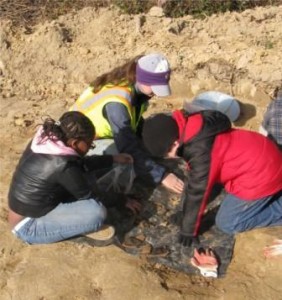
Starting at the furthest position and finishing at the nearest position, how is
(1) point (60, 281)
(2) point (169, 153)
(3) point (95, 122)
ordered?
(3) point (95, 122), (1) point (60, 281), (2) point (169, 153)

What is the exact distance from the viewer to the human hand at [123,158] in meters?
3.92

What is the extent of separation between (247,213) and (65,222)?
115 centimetres

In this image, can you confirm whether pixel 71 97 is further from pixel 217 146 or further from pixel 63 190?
pixel 217 146

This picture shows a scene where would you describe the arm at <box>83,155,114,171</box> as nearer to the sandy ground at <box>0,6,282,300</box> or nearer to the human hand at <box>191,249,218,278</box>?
the sandy ground at <box>0,6,282,300</box>

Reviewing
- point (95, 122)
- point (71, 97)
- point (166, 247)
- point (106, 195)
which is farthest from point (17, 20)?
point (166, 247)

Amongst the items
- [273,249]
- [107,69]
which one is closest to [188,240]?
[273,249]

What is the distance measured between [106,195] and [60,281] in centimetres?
67

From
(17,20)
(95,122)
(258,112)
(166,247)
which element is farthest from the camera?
(17,20)

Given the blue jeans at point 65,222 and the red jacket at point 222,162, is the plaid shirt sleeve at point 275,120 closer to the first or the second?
the red jacket at point 222,162

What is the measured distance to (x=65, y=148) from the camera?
10.7 feet

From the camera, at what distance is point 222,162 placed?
3.35 meters

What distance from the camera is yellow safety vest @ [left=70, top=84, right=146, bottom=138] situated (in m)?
3.82

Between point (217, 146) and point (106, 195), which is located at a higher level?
point (217, 146)

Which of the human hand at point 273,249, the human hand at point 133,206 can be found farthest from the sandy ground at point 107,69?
the human hand at point 133,206
